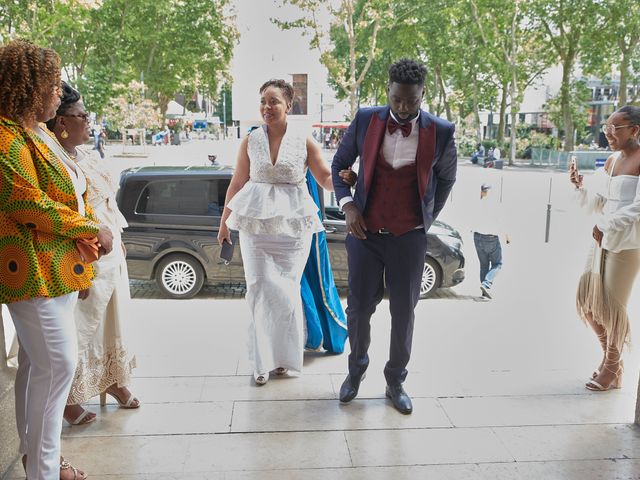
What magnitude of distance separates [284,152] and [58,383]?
5.65 ft

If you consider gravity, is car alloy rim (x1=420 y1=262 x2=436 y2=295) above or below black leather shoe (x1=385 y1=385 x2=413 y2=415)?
below

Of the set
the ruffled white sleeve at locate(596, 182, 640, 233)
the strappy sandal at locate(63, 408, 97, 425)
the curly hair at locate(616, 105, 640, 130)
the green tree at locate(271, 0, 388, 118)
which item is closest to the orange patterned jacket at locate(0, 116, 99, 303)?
the strappy sandal at locate(63, 408, 97, 425)

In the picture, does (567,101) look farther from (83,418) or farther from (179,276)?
(83,418)

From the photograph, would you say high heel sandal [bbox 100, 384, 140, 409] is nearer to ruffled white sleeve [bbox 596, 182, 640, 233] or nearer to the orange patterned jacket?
the orange patterned jacket

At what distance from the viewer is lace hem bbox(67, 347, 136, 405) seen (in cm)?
270

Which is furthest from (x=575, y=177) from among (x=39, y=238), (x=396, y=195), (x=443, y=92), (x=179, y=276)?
(x=179, y=276)

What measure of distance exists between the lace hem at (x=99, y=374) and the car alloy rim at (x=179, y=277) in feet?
10.7

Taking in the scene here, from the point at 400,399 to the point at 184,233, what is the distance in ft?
11.7

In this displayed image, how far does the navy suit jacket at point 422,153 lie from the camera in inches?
110

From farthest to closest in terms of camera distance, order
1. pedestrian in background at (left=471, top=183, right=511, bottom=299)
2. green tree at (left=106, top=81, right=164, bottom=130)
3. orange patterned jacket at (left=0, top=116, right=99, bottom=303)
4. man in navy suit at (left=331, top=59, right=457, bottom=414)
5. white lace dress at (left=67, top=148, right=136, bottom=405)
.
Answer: pedestrian in background at (left=471, top=183, right=511, bottom=299), green tree at (left=106, top=81, right=164, bottom=130), man in navy suit at (left=331, top=59, right=457, bottom=414), white lace dress at (left=67, top=148, right=136, bottom=405), orange patterned jacket at (left=0, top=116, right=99, bottom=303)

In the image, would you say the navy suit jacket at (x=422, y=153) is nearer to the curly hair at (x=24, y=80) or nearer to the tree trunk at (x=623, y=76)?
the curly hair at (x=24, y=80)

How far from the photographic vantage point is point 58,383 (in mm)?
2033

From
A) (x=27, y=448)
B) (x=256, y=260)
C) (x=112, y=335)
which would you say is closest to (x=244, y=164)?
(x=256, y=260)

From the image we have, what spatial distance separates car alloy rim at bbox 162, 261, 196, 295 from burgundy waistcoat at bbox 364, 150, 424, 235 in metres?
3.70
